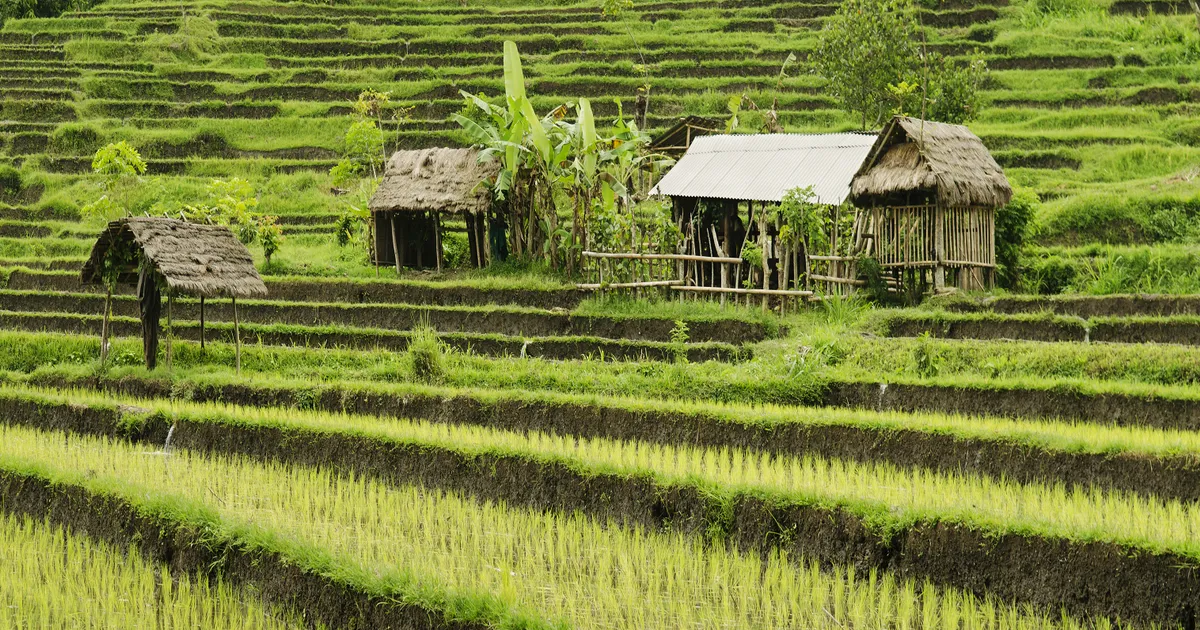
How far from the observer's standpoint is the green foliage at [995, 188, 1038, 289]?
17453mm

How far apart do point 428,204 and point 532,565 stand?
14232 mm

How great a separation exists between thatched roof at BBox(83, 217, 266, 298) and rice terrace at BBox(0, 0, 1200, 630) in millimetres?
68

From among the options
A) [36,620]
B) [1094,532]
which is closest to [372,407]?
[36,620]

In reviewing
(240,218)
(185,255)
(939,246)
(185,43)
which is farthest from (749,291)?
(185,43)

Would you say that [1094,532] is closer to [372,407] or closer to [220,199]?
[372,407]

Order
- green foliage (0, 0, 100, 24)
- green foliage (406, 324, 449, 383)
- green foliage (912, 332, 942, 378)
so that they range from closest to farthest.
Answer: green foliage (912, 332, 942, 378), green foliage (406, 324, 449, 383), green foliage (0, 0, 100, 24)

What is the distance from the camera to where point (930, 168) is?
16.0 metres

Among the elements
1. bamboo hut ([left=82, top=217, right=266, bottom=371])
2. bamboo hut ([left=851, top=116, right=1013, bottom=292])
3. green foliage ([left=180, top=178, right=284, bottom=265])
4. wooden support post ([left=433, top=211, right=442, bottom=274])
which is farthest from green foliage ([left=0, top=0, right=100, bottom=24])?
bamboo hut ([left=851, top=116, right=1013, bottom=292])

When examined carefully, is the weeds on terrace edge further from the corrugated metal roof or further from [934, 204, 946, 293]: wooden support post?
the corrugated metal roof

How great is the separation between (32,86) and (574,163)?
21.8m

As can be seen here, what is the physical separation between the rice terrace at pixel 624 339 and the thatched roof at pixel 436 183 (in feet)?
0.24

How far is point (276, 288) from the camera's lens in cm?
2084

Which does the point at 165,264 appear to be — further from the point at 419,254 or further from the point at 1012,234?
the point at 1012,234

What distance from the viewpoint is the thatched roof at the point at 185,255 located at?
49.1 ft
